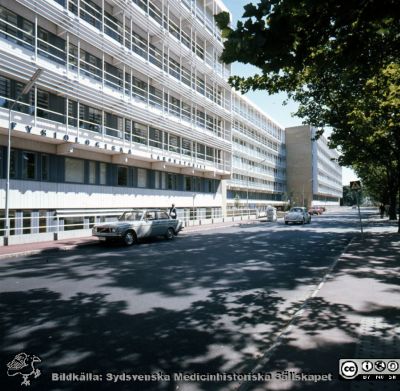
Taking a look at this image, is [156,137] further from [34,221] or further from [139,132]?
[34,221]

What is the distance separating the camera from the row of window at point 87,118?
15939mm

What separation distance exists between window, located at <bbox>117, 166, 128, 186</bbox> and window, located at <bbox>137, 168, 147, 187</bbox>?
146cm

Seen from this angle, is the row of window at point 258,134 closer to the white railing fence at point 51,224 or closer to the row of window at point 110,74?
the row of window at point 110,74

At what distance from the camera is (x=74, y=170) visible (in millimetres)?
19062

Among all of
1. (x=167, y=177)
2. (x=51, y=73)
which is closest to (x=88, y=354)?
(x=51, y=73)

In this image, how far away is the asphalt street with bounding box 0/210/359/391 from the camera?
3469 millimetres

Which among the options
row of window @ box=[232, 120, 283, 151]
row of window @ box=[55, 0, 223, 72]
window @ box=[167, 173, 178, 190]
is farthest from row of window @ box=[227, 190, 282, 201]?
row of window @ box=[55, 0, 223, 72]

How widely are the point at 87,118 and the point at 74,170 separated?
11.6 ft

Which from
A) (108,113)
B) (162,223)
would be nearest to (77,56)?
(108,113)

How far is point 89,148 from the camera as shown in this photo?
19109 mm

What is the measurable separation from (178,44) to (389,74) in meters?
19.7

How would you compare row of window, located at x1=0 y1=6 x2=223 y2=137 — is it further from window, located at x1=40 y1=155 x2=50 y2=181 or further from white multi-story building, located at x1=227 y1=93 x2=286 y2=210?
white multi-story building, located at x1=227 y1=93 x2=286 y2=210

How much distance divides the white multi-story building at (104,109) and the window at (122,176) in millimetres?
73

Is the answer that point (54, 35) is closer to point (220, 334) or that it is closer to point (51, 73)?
point (51, 73)
